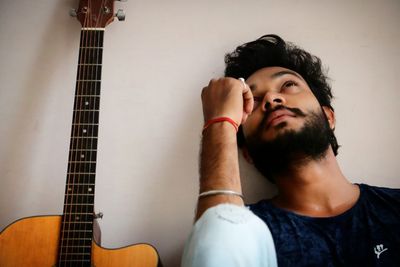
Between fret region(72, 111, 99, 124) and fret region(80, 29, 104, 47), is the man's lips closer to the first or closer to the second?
fret region(72, 111, 99, 124)

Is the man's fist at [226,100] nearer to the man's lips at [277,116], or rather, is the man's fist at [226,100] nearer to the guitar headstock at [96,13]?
the man's lips at [277,116]

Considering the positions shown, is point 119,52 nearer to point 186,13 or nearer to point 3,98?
point 186,13

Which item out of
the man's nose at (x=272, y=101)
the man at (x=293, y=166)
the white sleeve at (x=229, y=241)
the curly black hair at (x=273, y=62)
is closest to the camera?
the white sleeve at (x=229, y=241)

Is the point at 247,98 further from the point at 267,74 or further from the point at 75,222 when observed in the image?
the point at 75,222

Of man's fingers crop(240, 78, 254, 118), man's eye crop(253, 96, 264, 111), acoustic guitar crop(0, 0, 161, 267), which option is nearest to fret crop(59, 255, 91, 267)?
acoustic guitar crop(0, 0, 161, 267)

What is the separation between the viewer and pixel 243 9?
1385 mm

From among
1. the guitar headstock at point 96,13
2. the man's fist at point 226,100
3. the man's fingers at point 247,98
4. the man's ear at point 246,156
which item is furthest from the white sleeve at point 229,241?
the guitar headstock at point 96,13

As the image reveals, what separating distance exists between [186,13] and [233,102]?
0.85 meters

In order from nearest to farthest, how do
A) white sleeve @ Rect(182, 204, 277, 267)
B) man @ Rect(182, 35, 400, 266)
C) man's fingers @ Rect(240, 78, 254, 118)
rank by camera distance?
white sleeve @ Rect(182, 204, 277, 267)
man @ Rect(182, 35, 400, 266)
man's fingers @ Rect(240, 78, 254, 118)

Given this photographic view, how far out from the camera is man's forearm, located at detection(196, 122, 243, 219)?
1.74ft

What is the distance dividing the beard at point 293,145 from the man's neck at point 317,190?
0.03 metres

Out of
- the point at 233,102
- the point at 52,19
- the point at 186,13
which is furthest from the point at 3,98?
the point at 233,102

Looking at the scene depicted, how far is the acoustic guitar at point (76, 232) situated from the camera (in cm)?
86

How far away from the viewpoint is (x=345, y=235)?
870 mm
